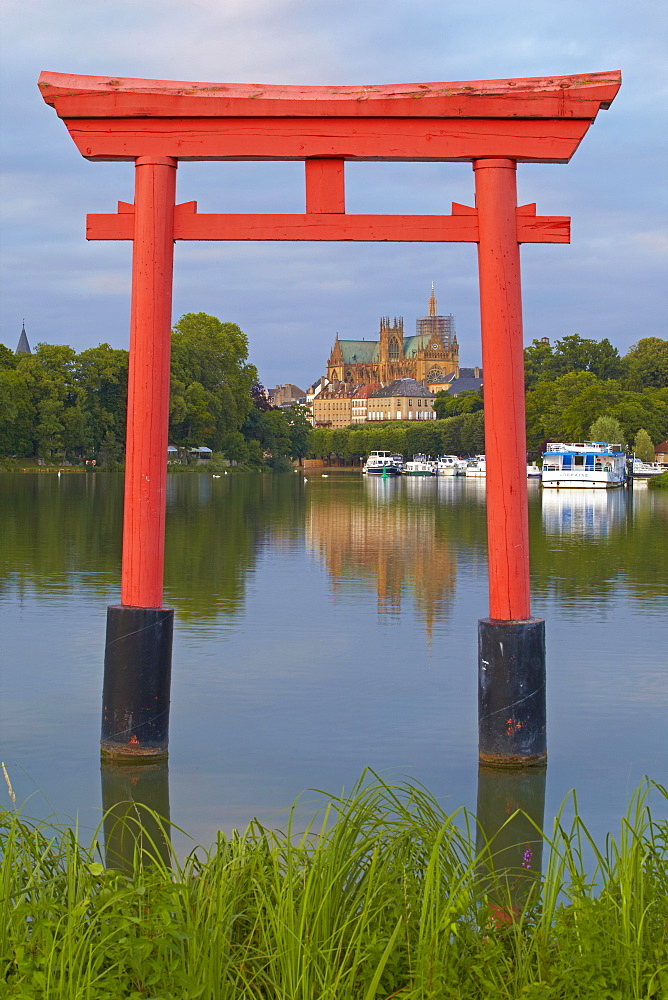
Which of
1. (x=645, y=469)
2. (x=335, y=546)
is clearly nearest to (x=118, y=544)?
(x=335, y=546)

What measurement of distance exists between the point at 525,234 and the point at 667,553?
20.0m

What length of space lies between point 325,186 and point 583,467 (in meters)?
71.4

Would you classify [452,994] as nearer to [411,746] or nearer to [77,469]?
[411,746]

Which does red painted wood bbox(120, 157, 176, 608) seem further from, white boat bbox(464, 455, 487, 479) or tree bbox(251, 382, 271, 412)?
tree bbox(251, 382, 271, 412)

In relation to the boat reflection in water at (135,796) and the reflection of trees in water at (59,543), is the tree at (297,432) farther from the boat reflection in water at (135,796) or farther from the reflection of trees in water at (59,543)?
the boat reflection in water at (135,796)

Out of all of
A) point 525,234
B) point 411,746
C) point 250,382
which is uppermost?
point 250,382

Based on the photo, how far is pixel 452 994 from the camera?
3.97 metres

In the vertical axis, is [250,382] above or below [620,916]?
above

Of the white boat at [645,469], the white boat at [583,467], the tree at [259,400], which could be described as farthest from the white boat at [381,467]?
the white boat at [583,467]

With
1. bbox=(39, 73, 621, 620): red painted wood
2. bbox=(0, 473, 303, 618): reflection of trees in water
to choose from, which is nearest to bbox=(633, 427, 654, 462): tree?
bbox=(0, 473, 303, 618): reflection of trees in water

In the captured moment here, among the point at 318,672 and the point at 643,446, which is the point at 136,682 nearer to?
the point at 318,672

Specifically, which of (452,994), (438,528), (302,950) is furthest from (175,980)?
(438,528)

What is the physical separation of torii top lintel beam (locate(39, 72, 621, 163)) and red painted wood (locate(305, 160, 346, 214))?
0.08 metres

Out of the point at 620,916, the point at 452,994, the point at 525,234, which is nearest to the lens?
the point at 452,994
